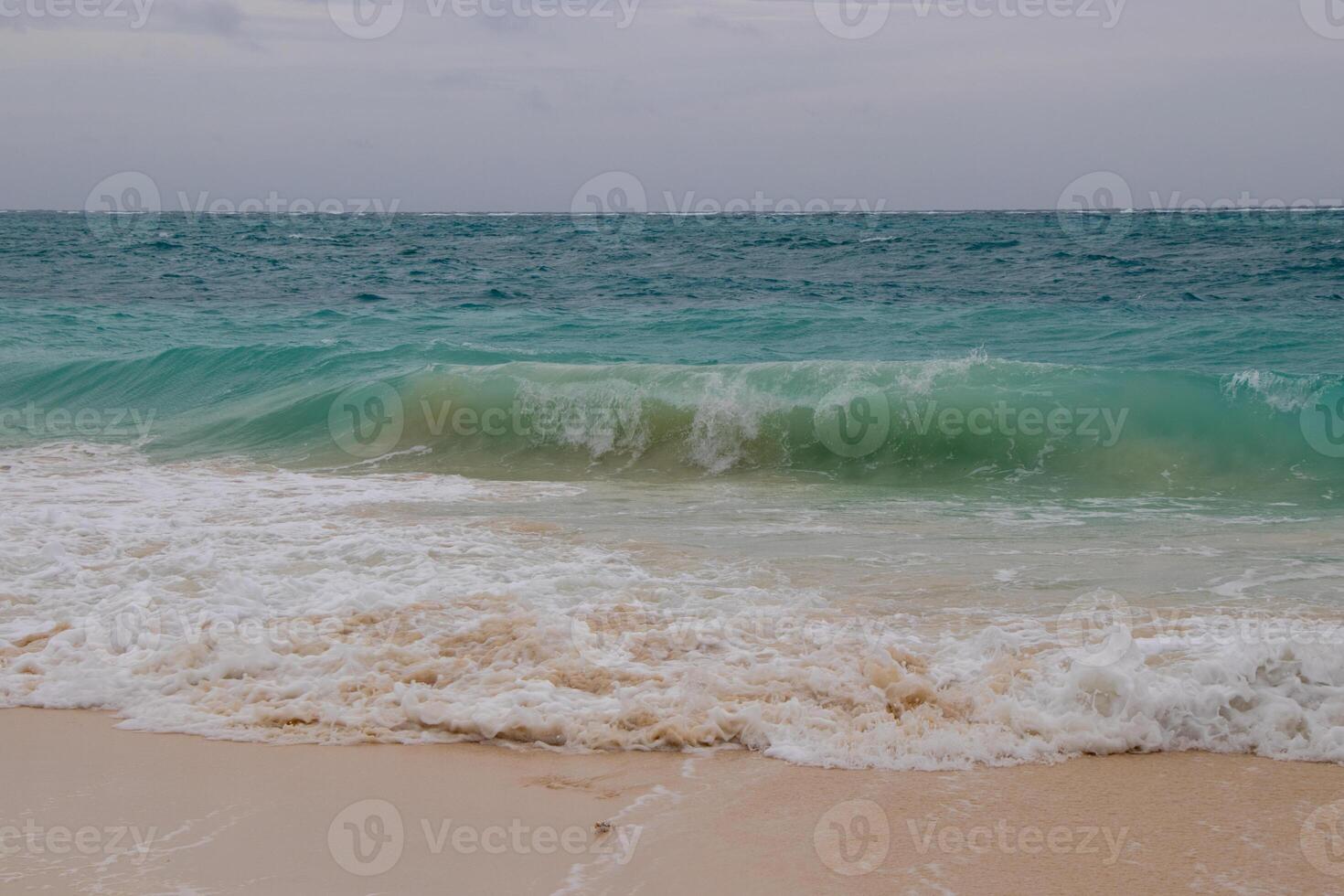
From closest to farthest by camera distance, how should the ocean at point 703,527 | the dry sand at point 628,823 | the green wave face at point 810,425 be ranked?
the dry sand at point 628,823, the ocean at point 703,527, the green wave face at point 810,425

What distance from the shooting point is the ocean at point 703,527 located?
4707mm

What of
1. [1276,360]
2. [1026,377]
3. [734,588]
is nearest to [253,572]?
[734,588]

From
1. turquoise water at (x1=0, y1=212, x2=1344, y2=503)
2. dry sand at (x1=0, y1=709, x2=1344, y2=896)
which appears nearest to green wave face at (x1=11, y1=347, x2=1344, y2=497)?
turquoise water at (x1=0, y1=212, x2=1344, y2=503)

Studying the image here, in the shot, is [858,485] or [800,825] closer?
[800,825]

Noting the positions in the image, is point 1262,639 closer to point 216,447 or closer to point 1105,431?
point 1105,431

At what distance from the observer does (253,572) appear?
259 inches

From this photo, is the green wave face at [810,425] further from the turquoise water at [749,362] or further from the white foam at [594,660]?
the white foam at [594,660]

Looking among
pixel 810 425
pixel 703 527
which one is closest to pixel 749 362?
pixel 810 425

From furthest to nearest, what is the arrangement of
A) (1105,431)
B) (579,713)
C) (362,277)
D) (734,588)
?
(362,277), (1105,431), (734,588), (579,713)

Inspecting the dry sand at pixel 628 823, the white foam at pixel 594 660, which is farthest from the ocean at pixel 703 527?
the dry sand at pixel 628 823

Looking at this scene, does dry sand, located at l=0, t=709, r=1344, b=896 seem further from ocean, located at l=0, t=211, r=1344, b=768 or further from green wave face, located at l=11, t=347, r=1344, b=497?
green wave face, located at l=11, t=347, r=1344, b=497

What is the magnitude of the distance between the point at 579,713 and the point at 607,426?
8060 mm

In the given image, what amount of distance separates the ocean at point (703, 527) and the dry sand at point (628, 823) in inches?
8.8

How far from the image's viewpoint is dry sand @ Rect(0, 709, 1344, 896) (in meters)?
3.47
